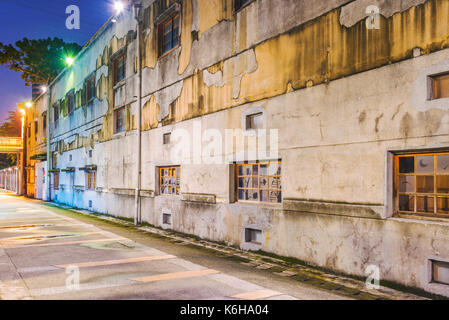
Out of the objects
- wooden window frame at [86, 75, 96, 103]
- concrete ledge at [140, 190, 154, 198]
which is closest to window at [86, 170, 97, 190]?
wooden window frame at [86, 75, 96, 103]

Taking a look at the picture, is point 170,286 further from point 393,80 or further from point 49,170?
point 49,170

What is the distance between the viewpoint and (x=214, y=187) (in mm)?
10008

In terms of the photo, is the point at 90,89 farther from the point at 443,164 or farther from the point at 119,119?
the point at 443,164

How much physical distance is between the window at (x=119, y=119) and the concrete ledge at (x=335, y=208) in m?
10.8

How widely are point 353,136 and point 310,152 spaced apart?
1.04m

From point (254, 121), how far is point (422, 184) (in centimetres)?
417

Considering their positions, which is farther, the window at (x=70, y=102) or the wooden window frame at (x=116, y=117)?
the window at (x=70, y=102)

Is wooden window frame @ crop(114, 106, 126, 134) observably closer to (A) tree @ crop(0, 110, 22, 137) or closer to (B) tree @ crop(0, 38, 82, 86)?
(B) tree @ crop(0, 38, 82, 86)

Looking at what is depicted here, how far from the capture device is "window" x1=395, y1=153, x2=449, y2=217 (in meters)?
5.49

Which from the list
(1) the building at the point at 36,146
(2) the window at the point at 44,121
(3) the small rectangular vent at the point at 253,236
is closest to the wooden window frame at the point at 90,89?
(1) the building at the point at 36,146

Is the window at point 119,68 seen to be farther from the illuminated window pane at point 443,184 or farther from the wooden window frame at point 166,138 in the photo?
the illuminated window pane at point 443,184

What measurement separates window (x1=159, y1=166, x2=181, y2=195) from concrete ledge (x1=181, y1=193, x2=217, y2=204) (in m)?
0.85

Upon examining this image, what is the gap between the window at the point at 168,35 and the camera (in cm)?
1230
